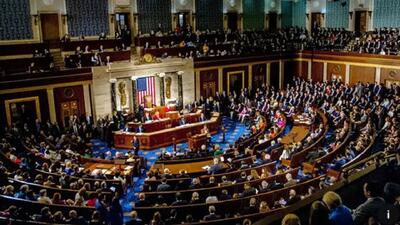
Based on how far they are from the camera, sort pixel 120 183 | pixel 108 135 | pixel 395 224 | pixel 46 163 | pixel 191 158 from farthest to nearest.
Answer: pixel 108 135 < pixel 191 158 < pixel 46 163 < pixel 120 183 < pixel 395 224

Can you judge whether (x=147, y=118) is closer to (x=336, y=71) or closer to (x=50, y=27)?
(x=50, y=27)

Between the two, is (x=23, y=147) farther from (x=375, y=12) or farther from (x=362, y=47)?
(x=375, y=12)

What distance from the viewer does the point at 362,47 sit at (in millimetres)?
28922

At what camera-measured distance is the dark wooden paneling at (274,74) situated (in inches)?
1282

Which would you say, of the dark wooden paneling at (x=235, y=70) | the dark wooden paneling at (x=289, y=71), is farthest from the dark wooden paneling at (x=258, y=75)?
the dark wooden paneling at (x=289, y=71)

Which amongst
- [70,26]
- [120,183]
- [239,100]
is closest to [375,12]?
[239,100]

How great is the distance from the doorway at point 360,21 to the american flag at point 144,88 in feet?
56.2

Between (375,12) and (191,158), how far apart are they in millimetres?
21927

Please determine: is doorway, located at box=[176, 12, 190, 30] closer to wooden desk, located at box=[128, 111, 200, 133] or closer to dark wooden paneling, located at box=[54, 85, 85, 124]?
wooden desk, located at box=[128, 111, 200, 133]

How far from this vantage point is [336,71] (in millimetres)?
30656

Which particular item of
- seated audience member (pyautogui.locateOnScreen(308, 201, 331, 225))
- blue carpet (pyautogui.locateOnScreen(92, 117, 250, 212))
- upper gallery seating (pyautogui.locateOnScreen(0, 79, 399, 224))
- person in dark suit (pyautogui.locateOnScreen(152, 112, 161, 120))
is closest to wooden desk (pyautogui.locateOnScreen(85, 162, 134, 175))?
upper gallery seating (pyautogui.locateOnScreen(0, 79, 399, 224))

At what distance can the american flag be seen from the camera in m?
26.3

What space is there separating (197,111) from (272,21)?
1594cm

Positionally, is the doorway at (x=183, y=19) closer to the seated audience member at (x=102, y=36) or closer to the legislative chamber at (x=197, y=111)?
the legislative chamber at (x=197, y=111)
